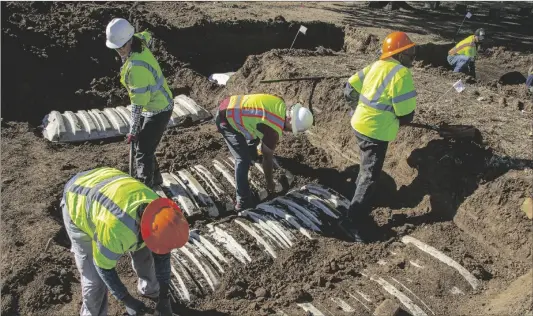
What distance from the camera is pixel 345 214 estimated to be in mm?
5219

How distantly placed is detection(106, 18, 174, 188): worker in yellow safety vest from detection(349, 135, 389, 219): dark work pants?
2143mm

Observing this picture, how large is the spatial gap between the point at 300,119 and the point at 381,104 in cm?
81

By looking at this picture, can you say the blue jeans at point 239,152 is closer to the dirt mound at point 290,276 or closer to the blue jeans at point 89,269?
the dirt mound at point 290,276

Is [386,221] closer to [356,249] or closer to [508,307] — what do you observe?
[356,249]

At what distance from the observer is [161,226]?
292 cm

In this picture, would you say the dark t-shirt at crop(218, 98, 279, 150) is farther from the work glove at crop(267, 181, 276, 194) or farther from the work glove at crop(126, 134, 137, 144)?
the work glove at crop(126, 134, 137, 144)

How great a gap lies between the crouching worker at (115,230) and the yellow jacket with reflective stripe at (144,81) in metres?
1.52

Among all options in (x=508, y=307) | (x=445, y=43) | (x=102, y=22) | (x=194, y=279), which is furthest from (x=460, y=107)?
(x=102, y=22)

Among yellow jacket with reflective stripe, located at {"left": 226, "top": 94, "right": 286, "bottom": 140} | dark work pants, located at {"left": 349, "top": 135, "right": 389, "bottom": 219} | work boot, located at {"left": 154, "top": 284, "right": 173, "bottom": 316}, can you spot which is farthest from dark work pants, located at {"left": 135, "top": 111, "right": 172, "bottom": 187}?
dark work pants, located at {"left": 349, "top": 135, "right": 389, "bottom": 219}

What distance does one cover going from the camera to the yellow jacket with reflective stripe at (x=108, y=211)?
3.01 meters

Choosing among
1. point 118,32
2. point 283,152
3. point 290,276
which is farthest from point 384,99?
point 118,32

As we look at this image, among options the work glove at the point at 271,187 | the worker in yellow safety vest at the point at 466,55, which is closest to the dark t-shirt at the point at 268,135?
the work glove at the point at 271,187

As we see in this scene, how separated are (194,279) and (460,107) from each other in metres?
4.28

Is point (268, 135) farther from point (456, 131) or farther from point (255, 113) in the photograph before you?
point (456, 131)
